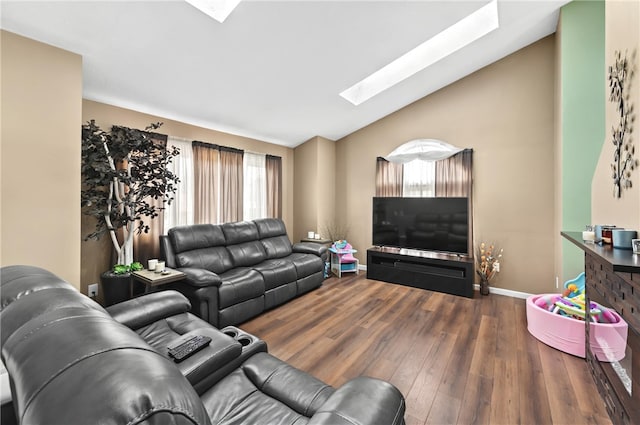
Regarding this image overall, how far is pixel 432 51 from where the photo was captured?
11.4 ft

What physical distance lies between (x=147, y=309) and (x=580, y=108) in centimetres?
460

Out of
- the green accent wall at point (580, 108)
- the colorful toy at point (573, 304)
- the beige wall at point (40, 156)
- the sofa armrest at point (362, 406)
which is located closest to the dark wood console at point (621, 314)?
the colorful toy at point (573, 304)

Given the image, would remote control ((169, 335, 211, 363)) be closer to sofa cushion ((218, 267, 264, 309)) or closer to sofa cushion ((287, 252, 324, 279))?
sofa cushion ((218, 267, 264, 309))

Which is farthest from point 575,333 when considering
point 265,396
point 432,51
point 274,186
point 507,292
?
point 274,186

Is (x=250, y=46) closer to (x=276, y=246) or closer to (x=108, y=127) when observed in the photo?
(x=108, y=127)

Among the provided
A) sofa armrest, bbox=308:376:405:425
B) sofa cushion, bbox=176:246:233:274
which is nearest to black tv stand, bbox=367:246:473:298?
sofa cushion, bbox=176:246:233:274

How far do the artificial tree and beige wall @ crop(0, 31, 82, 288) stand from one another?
0.29 metres

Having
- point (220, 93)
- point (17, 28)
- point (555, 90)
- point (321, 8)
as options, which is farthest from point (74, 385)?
point (555, 90)

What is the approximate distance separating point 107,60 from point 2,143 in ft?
3.60

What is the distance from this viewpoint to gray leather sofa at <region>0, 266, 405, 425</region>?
1.42ft

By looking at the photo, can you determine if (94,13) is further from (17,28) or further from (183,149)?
(183,149)

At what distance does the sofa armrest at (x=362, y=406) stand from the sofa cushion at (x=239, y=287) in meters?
2.07

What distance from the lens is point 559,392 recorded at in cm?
188

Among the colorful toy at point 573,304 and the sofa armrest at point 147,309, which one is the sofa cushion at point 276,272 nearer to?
the sofa armrest at point 147,309
